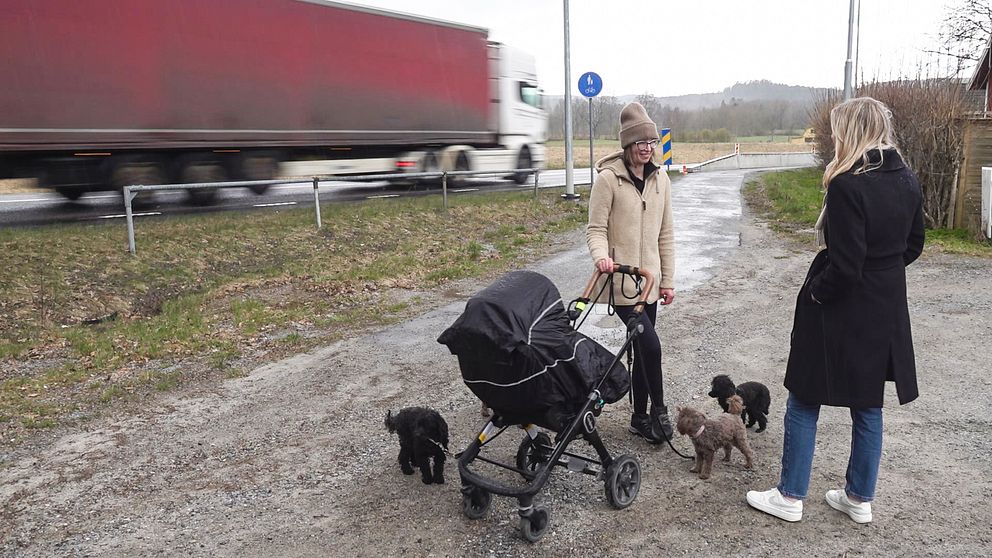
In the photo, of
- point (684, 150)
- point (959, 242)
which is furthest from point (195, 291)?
point (684, 150)

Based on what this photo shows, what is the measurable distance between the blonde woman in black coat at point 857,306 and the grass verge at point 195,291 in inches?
183

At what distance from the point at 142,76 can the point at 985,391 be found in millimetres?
13344

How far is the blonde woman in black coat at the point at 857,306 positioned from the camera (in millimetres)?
3377

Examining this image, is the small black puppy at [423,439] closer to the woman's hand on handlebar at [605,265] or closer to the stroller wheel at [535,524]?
the stroller wheel at [535,524]

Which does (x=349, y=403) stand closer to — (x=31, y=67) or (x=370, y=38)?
(x=31, y=67)

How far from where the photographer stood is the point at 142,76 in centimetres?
1345

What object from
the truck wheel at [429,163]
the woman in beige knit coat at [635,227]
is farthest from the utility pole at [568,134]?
the woman in beige knit coat at [635,227]

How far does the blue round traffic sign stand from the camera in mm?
19344

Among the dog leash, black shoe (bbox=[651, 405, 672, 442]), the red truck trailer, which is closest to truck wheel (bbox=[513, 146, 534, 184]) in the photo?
the red truck trailer

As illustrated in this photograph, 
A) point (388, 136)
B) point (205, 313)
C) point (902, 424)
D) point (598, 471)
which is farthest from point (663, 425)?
point (388, 136)

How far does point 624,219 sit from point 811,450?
167cm

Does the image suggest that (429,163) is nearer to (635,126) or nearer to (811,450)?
(635,126)

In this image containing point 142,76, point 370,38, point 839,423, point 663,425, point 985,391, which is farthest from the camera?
point 370,38

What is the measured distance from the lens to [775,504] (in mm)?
3881
